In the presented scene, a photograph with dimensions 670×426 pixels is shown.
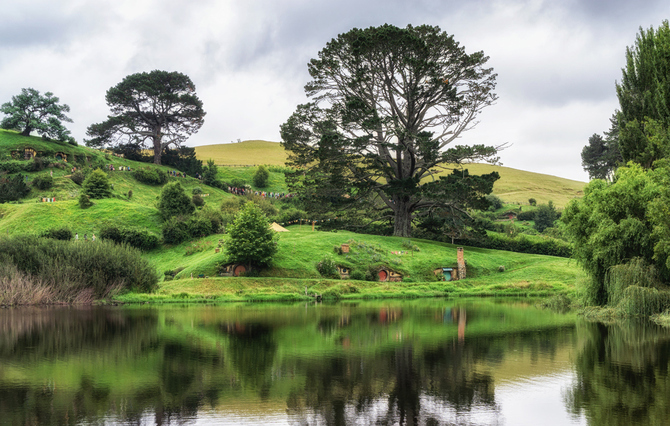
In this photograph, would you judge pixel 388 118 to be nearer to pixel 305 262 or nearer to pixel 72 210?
pixel 305 262

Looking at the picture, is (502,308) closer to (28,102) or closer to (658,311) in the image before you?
(658,311)

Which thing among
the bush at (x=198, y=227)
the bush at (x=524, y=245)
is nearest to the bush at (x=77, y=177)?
the bush at (x=198, y=227)

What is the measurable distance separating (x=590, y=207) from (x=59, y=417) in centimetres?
2901

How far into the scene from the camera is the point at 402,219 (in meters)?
66.8

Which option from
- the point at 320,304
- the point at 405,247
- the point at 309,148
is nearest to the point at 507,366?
the point at 320,304

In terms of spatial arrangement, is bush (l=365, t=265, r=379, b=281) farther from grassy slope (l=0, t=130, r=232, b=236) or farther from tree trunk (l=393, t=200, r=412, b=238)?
grassy slope (l=0, t=130, r=232, b=236)

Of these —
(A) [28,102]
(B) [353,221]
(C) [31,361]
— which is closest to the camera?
(C) [31,361]

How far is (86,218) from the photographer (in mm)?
69188

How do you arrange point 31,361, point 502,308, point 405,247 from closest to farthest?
point 31,361 → point 502,308 → point 405,247

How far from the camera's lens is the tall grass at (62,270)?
38.1 meters

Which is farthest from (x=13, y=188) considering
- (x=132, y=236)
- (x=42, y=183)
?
(x=132, y=236)

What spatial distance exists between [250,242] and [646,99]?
1308 inches

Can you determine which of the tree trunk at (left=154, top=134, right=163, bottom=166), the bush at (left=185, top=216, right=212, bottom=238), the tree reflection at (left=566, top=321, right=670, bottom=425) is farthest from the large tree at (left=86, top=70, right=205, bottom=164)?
the tree reflection at (left=566, top=321, right=670, bottom=425)

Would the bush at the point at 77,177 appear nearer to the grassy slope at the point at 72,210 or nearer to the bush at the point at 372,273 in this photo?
the grassy slope at the point at 72,210
